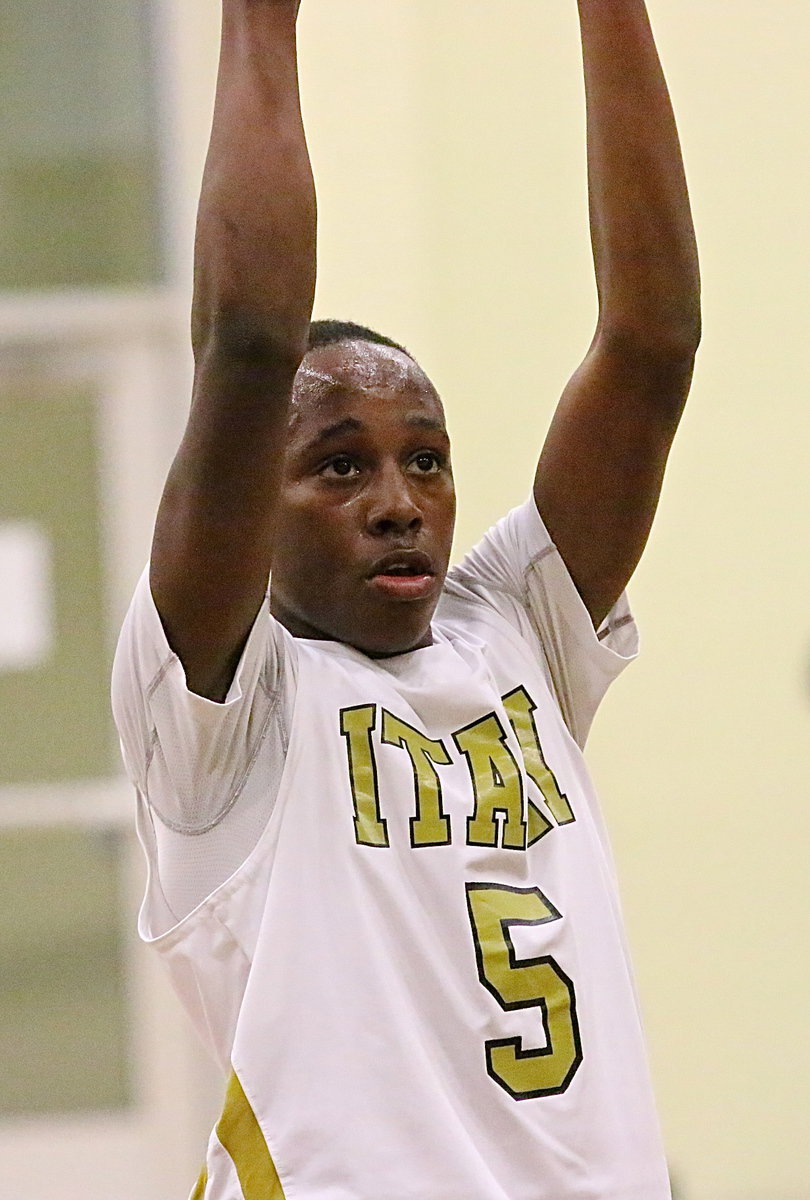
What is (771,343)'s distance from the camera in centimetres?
198

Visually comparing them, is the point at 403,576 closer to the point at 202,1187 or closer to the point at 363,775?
the point at 363,775

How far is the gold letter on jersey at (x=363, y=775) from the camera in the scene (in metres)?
0.89

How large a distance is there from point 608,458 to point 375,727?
0.24 meters

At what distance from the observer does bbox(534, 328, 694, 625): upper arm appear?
1.02 meters

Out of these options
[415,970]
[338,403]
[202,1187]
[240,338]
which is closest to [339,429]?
[338,403]

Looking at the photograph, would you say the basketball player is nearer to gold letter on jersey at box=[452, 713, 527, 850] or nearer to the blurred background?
gold letter on jersey at box=[452, 713, 527, 850]

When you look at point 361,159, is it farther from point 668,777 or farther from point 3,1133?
point 3,1133

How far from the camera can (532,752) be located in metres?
0.97

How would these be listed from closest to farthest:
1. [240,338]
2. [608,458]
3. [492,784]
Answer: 1. [240,338]
2. [492,784]
3. [608,458]

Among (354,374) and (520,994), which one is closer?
(520,994)

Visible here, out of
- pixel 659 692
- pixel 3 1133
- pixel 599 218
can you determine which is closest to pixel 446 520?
pixel 599 218

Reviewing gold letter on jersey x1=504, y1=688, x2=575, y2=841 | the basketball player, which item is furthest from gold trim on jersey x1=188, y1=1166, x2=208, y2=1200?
gold letter on jersey x1=504, y1=688, x2=575, y2=841

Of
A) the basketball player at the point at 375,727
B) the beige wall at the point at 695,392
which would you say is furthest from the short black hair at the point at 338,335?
the beige wall at the point at 695,392

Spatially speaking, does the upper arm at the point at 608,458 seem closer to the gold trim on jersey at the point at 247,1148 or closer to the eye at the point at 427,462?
the eye at the point at 427,462
